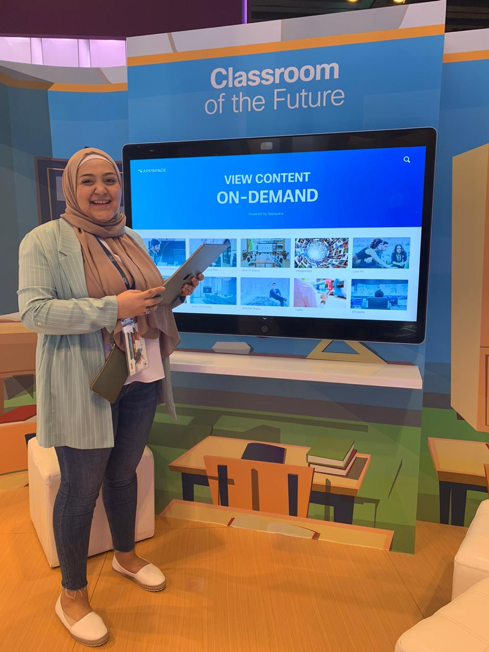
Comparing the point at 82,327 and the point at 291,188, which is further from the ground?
the point at 291,188

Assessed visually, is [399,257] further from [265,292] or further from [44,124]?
[44,124]

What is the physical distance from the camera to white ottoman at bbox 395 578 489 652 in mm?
1028

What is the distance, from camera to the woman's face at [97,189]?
1486 mm

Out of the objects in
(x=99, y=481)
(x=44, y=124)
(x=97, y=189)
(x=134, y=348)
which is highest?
(x=44, y=124)

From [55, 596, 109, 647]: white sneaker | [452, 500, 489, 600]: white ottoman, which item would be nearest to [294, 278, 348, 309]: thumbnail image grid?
[452, 500, 489, 600]: white ottoman

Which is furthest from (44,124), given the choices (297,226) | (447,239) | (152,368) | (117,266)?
(447,239)

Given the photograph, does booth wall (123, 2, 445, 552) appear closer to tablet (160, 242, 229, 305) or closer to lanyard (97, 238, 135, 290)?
tablet (160, 242, 229, 305)

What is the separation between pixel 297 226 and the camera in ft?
6.38

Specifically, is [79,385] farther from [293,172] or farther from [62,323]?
[293,172]

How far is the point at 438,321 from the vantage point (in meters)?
2.15

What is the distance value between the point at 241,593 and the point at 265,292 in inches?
49.6

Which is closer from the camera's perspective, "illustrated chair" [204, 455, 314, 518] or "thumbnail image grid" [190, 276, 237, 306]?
"thumbnail image grid" [190, 276, 237, 306]

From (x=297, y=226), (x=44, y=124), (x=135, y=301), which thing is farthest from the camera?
(x=44, y=124)

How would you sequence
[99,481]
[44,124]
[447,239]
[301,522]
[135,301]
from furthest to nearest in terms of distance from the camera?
[44,124]
[301,522]
[447,239]
[99,481]
[135,301]
